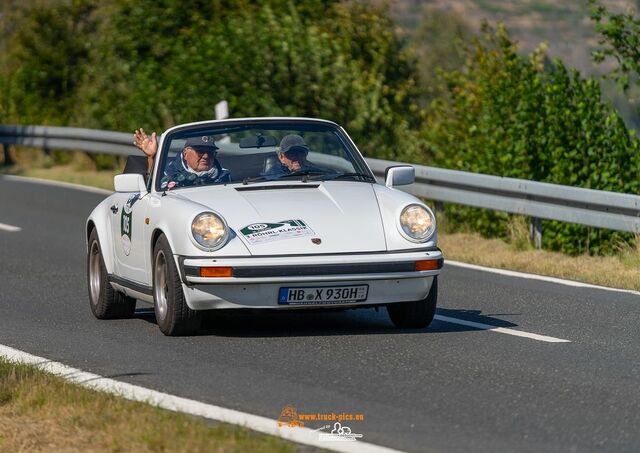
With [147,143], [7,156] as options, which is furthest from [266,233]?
[7,156]

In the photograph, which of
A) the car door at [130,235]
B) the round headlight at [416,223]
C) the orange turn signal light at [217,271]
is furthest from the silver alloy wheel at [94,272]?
the round headlight at [416,223]

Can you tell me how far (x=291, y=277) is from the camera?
9.22m

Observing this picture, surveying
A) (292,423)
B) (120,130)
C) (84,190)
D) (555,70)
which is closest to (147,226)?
(292,423)

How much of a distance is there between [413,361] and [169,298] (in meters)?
1.71

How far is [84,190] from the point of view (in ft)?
75.6

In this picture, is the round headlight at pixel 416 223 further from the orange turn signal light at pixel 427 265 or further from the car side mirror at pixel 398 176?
the car side mirror at pixel 398 176

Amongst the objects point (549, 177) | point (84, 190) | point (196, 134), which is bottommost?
point (84, 190)

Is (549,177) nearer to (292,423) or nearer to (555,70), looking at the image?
(555,70)

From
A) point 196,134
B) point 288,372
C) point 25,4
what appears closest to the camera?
point 288,372

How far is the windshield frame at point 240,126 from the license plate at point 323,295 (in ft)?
4.32

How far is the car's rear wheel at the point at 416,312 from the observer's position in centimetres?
991

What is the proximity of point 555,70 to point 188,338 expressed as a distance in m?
9.47

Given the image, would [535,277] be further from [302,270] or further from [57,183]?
[57,183]

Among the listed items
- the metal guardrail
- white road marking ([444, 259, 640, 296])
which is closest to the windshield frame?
white road marking ([444, 259, 640, 296])
